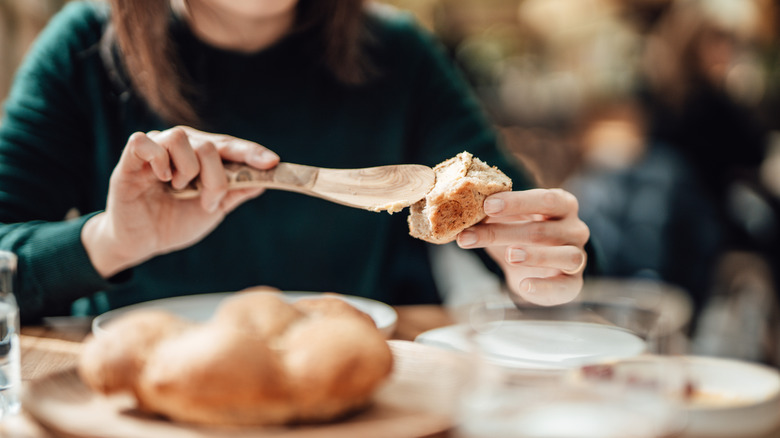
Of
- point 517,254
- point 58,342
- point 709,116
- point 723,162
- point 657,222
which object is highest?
point 709,116

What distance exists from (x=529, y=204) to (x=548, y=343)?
0.11 meters

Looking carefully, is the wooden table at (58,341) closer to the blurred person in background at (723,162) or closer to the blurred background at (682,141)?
the blurred background at (682,141)

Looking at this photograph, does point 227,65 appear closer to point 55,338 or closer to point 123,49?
point 123,49

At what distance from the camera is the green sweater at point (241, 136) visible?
67cm

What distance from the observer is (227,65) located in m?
0.77

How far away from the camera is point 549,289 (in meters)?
0.53

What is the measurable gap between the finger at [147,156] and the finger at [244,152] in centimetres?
4

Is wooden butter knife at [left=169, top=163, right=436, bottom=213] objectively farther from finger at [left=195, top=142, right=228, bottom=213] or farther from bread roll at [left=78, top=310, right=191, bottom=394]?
bread roll at [left=78, top=310, right=191, bottom=394]

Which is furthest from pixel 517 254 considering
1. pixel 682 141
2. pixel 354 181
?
pixel 682 141

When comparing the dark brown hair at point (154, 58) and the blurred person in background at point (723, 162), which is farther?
the blurred person in background at point (723, 162)

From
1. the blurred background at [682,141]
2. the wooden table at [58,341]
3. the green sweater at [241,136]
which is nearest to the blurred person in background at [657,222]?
the blurred background at [682,141]

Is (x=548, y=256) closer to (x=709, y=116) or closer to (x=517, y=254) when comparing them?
(x=517, y=254)

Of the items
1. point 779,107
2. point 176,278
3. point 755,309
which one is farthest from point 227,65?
point 779,107

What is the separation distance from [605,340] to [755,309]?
144 centimetres
